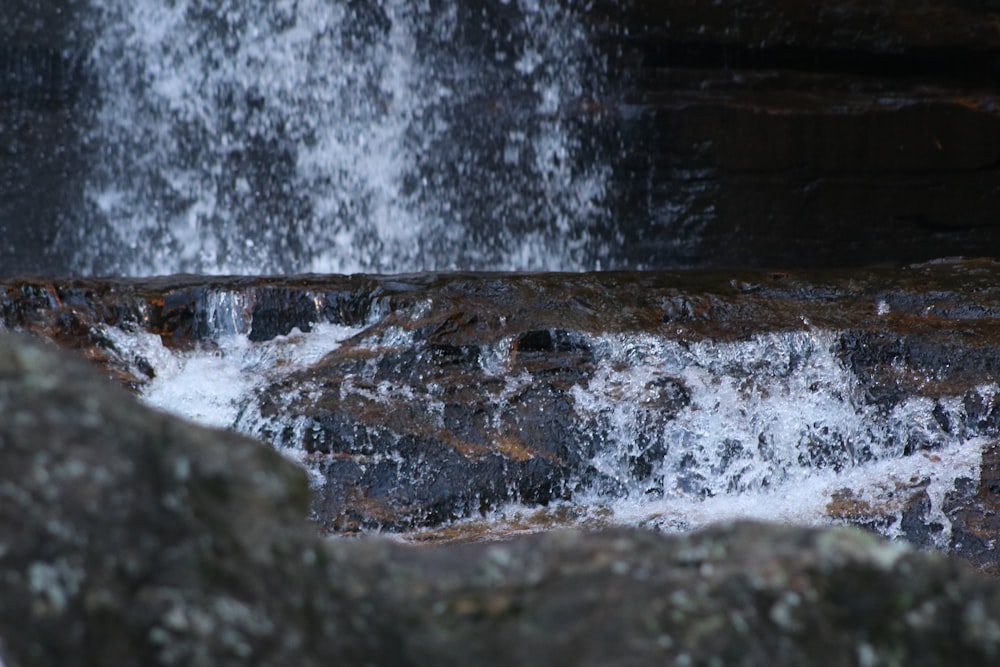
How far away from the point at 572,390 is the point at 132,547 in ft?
9.42

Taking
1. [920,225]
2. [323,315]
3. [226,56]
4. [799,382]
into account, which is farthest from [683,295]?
[226,56]

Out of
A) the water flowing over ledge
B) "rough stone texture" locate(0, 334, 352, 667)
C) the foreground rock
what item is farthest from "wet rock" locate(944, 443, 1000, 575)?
"rough stone texture" locate(0, 334, 352, 667)

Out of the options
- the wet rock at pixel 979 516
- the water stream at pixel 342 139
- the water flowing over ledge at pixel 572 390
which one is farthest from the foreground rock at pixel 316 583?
the water stream at pixel 342 139

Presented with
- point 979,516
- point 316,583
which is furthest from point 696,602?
point 979,516

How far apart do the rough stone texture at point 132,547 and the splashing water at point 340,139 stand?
18.3 feet

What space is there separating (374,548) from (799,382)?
3091 mm

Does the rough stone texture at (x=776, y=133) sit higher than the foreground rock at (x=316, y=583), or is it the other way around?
the rough stone texture at (x=776, y=133)

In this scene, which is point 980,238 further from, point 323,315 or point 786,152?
point 323,315

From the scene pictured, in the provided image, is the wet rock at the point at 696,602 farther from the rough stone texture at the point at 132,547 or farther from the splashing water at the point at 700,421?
the splashing water at the point at 700,421

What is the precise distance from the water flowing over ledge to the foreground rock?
2304 mm

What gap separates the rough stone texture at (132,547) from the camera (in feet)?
3.50

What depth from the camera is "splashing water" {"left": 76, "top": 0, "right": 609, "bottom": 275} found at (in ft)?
21.6

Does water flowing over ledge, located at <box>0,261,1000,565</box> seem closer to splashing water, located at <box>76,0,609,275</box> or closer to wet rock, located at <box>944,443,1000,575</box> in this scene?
wet rock, located at <box>944,443,1000,575</box>

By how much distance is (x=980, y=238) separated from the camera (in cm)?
683
